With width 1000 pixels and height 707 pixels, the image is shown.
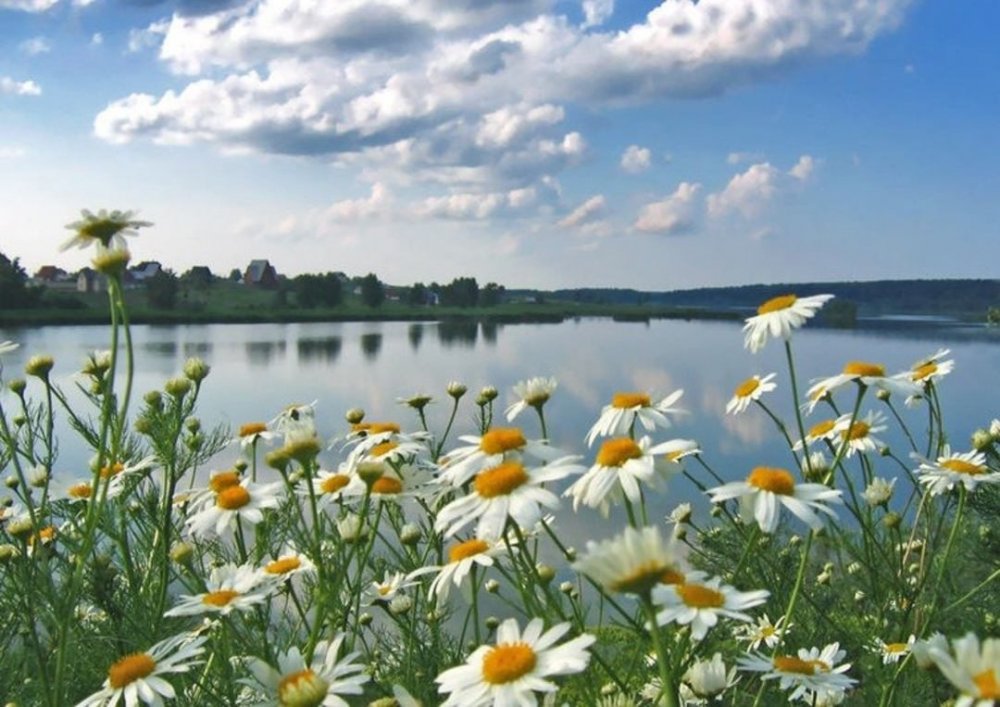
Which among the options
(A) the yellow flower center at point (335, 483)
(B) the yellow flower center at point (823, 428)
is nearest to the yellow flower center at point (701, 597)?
(A) the yellow flower center at point (335, 483)

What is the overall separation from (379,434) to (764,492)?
1139mm

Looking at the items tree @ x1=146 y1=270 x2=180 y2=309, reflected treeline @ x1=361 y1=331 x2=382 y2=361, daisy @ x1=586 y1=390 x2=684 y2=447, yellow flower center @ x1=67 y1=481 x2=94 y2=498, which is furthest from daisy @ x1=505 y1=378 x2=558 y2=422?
tree @ x1=146 y1=270 x2=180 y2=309

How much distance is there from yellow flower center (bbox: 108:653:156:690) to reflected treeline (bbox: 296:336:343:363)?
1469 inches

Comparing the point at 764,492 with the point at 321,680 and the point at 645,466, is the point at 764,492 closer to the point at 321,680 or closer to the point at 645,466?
the point at 645,466

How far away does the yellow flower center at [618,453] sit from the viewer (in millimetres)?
1856

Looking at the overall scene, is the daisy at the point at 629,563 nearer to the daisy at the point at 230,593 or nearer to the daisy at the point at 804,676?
the daisy at the point at 804,676

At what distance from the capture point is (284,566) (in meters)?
2.19

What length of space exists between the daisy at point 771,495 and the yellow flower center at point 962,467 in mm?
858

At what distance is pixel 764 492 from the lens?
1959 mm

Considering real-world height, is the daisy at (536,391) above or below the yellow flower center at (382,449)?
above

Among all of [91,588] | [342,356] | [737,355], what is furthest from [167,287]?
[91,588]

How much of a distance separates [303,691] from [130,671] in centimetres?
57

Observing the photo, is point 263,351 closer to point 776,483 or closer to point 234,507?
point 234,507

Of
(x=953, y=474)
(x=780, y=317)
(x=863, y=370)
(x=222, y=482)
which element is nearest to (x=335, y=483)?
(x=222, y=482)
